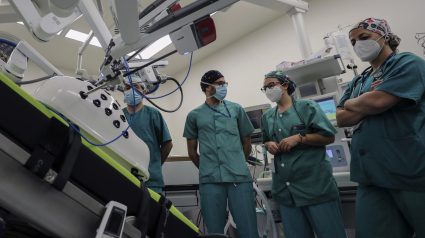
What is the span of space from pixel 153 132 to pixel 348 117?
1.30m

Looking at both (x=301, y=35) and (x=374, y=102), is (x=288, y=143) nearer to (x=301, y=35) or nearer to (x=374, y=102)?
(x=374, y=102)

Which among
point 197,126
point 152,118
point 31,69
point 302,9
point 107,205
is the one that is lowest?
point 107,205

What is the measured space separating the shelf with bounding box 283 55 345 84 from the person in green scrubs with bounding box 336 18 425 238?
35.8 inches

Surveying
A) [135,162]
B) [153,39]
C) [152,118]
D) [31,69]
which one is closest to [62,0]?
[153,39]

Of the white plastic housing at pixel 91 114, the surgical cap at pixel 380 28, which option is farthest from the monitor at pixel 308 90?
the white plastic housing at pixel 91 114

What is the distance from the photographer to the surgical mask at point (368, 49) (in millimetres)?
1166

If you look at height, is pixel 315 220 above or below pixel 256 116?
below

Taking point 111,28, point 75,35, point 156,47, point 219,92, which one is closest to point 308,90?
point 219,92

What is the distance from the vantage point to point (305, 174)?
138 cm

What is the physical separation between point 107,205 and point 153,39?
563mm

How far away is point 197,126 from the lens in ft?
5.97

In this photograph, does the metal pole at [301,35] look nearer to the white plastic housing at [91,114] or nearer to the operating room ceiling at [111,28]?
the operating room ceiling at [111,28]

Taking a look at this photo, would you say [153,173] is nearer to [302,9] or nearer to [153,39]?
[153,39]

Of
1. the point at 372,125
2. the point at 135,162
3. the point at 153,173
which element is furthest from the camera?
the point at 153,173
